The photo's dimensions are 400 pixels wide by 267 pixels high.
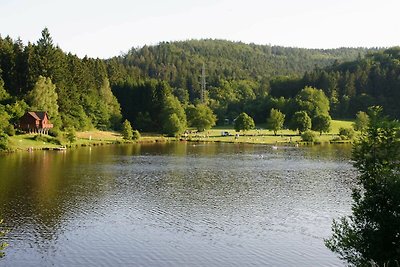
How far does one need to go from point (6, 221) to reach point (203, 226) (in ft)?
53.4

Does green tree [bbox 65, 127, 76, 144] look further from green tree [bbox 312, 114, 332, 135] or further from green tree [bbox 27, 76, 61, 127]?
green tree [bbox 312, 114, 332, 135]

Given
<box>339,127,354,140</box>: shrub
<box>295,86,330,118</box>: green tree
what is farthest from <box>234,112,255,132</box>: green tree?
<box>339,127,354,140</box>: shrub

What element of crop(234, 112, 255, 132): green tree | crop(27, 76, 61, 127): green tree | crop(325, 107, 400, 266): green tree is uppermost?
crop(27, 76, 61, 127): green tree

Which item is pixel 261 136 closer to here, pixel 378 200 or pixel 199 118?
pixel 199 118

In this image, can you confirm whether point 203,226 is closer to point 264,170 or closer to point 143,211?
point 143,211

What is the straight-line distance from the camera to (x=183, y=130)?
5620 inches

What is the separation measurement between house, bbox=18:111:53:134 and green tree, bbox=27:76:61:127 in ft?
12.5

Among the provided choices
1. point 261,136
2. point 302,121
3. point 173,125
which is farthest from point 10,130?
point 302,121

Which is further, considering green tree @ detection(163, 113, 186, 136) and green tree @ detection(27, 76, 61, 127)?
green tree @ detection(163, 113, 186, 136)

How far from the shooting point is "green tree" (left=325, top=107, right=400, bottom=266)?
2378 cm

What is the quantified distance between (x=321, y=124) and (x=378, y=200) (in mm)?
124197

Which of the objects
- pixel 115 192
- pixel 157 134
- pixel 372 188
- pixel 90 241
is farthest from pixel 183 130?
pixel 372 188

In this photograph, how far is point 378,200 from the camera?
24.5 m

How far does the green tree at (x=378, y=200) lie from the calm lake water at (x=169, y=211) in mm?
9452
